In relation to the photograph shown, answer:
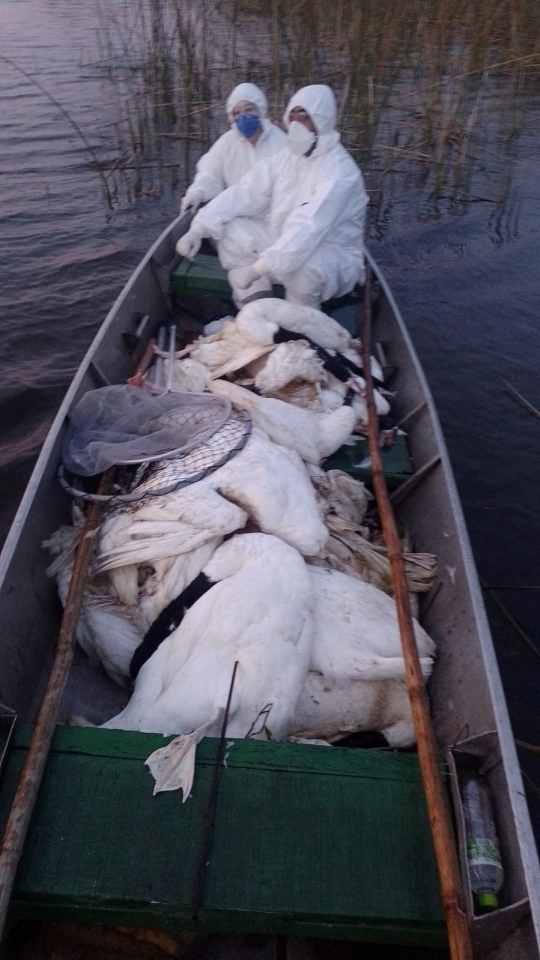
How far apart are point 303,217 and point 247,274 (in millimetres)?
619

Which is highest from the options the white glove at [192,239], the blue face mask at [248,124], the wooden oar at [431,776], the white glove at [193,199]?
the blue face mask at [248,124]

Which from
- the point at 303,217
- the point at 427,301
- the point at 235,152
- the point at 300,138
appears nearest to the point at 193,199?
the point at 235,152

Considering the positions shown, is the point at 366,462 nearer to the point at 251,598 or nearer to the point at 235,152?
the point at 251,598

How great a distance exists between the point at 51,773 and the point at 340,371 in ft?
10.1

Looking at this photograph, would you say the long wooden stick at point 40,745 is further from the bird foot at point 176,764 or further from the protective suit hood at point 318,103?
the protective suit hood at point 318,103

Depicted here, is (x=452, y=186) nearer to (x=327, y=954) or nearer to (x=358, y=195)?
(x=358, y=195)

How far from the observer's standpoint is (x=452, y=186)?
10.1 metres

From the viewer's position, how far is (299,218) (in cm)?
468

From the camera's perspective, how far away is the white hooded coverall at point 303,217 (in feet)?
15.3

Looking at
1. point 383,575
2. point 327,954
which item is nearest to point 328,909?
point 327,954

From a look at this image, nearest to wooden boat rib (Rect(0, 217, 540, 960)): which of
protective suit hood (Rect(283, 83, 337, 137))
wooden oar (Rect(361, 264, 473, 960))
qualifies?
wooden oar (Rect(361, 264, 473, 960))

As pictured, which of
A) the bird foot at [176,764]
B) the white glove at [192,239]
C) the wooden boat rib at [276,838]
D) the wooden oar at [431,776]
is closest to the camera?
the wooden oar at [431,776]

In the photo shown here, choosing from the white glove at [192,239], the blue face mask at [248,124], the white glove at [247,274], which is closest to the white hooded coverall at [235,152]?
the blue face mask at [248,124]

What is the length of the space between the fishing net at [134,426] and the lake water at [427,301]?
167cm
